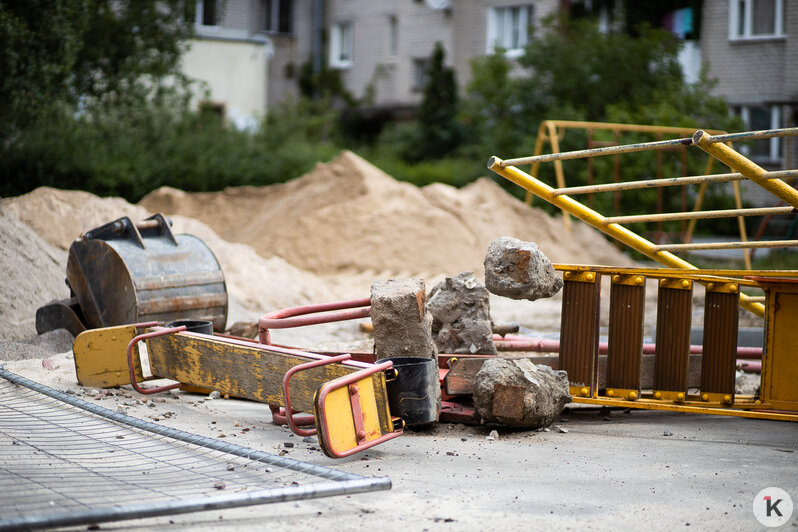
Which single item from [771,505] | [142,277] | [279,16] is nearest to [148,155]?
[142,277]

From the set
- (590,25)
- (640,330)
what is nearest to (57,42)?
(640,330)

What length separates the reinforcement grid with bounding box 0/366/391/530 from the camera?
131 inches

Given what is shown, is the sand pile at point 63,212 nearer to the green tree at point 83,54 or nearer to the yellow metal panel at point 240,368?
the green tree at point 83,54

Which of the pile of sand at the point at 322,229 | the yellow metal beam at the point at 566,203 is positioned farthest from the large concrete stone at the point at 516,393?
the pile of sand at the point at 322,229

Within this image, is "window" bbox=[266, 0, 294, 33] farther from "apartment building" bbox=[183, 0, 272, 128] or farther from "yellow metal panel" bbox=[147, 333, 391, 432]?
"yellow metal panel" bbox=[147, 333, 391, 432]

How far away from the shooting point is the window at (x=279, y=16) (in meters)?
31.8

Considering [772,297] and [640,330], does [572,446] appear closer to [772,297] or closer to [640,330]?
[640,330]

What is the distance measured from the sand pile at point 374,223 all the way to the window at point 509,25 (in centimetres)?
1335

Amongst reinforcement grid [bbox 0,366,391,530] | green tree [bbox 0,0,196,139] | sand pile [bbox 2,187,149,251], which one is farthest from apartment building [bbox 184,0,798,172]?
reinforcement grid [bbox 0,366,391,530]

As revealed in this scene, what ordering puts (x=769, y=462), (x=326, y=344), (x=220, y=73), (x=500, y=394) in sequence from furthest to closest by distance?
(x=220, y=73), (x=326, y=344), (x=500, y=394), (x=769, y=462)

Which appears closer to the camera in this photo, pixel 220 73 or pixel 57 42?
pixel 57 42

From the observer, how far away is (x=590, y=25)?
2036 cm

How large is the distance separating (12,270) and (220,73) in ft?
61.6

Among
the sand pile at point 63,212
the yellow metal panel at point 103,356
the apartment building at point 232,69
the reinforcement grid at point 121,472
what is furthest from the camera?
the apartment building at point 232,69
